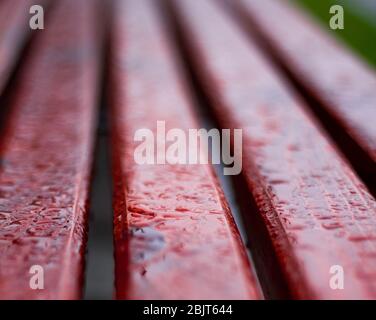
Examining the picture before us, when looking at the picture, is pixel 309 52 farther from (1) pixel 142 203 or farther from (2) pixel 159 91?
(1) pixel 142 203

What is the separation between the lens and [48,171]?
0.84 m

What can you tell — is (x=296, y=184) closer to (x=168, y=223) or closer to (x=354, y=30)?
(x=168, y=223)

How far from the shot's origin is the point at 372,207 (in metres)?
0.74

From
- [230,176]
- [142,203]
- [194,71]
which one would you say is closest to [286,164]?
[230,176]

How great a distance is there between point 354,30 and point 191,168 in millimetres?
2542

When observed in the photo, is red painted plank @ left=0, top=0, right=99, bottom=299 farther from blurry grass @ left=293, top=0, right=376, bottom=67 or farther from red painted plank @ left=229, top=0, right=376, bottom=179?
blurry grass @ left=293, top=0, right=376, bottom=67

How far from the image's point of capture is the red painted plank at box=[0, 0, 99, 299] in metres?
0.60

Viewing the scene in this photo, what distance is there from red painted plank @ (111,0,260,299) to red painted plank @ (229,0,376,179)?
262 mm

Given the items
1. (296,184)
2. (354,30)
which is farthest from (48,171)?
(354,30)

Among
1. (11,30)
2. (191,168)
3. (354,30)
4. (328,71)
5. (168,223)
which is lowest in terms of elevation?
(168,223)

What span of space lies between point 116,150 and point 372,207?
0.40m

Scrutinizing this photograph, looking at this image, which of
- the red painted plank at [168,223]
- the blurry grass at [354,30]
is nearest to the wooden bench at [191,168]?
the red painted plank at [168,223]

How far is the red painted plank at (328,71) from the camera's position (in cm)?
95
